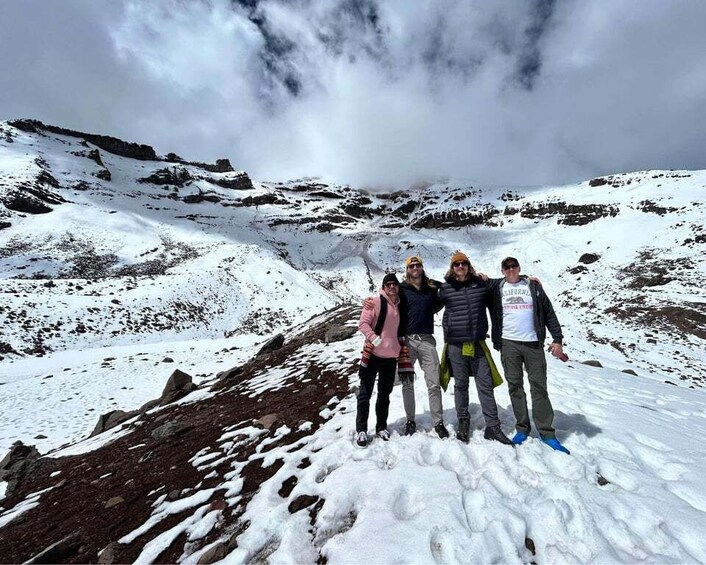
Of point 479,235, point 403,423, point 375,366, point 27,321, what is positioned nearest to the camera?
point 375,366

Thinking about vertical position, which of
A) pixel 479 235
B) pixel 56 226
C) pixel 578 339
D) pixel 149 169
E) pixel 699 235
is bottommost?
pixel 578 339

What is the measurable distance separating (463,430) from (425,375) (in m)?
0.96

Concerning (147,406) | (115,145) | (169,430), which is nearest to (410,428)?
(169,430)

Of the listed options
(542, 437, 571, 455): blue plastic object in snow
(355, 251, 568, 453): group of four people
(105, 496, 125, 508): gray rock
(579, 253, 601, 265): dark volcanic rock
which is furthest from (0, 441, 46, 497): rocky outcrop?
(579, 253, 601, 265): dark volcanic rock

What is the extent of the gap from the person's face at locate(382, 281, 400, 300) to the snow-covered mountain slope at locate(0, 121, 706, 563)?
223 cm

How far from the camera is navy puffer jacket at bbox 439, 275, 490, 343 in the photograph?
4766mm

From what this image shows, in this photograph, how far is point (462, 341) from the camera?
4816 mm

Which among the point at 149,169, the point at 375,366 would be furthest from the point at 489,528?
the point at 149,169

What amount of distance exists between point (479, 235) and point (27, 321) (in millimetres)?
62581

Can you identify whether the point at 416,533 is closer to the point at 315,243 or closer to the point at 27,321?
the point at 27,321

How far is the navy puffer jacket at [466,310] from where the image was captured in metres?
4.77

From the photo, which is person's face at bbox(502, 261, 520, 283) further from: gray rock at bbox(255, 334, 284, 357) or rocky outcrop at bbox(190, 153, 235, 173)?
rocky outcrop at bbox(190, 153, 235, 173)

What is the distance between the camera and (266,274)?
34.7 meters

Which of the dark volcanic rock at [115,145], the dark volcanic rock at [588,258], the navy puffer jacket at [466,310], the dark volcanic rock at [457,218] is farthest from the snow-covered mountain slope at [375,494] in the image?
the dark volcanic rock at [115,145]
